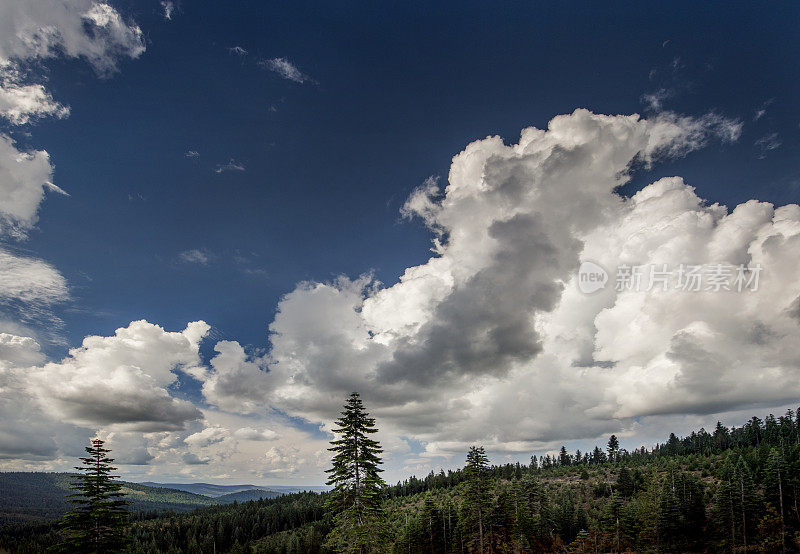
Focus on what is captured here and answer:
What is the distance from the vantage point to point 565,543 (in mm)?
98812

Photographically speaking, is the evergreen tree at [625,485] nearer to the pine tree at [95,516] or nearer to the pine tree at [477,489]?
the pine tree at [477,489]

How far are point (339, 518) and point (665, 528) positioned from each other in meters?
83.3

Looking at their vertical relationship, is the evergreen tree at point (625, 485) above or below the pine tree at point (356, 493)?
below

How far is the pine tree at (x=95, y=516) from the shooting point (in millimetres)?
33750

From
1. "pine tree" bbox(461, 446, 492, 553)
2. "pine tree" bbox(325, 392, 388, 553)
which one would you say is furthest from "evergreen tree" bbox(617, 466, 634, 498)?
"pine tree" bbox(325, 392, 388, 553)

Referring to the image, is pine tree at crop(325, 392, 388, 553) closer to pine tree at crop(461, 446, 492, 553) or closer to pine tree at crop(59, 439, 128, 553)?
pine tree at crop(59, 439, 128, 553)

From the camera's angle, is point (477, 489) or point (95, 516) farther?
point (477, 489)

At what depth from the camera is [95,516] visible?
112ft

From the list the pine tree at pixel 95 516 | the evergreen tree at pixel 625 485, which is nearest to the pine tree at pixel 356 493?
the pine tree at pixel 95 516

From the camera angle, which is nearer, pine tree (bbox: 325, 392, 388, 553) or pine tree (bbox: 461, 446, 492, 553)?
pine tree (bbox: 325, 392, 388, 553)

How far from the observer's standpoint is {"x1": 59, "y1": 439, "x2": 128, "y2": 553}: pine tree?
3375cm

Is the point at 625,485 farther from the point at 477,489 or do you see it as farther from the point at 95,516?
the point at 95,516

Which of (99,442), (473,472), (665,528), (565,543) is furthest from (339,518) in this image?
(565,543)

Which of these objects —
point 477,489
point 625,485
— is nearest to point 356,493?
point 477,489
